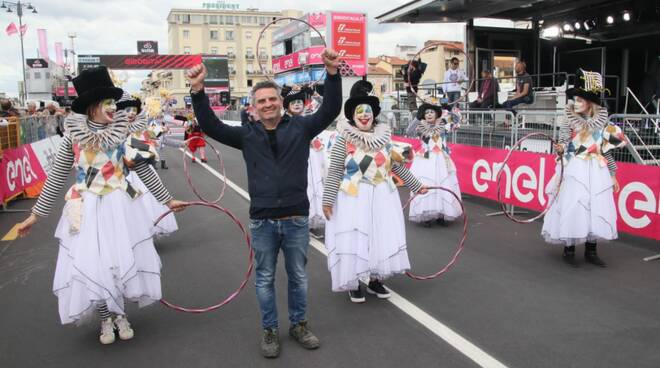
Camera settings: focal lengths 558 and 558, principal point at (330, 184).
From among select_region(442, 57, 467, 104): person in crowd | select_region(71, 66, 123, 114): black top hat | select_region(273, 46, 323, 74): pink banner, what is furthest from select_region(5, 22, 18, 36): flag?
select_region(71, 66, 123, 114): black top hat

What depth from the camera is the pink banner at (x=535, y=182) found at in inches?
280

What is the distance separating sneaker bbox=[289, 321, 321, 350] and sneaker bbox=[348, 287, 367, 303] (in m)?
0.97

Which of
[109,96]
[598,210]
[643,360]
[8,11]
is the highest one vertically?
[8,11]

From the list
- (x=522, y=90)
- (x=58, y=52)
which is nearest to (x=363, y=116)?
(x=522, y=90)

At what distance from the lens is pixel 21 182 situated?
40.4 ft

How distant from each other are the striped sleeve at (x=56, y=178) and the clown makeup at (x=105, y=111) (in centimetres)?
28

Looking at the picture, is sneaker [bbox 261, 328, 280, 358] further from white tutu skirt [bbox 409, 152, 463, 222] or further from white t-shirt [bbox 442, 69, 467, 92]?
white t-shirt [bbox 442, 69, 467, 92]

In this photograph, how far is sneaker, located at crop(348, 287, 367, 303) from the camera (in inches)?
207

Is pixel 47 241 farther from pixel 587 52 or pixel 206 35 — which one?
pixel 206 35

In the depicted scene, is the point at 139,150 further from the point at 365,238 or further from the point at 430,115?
the point at 430,115

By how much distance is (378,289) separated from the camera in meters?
5.43

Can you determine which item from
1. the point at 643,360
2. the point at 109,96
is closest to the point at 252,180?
the point at 109,96

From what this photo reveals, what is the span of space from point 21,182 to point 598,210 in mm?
11544

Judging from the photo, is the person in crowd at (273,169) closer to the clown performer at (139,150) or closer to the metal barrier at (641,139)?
the clown performer at (139,150)
